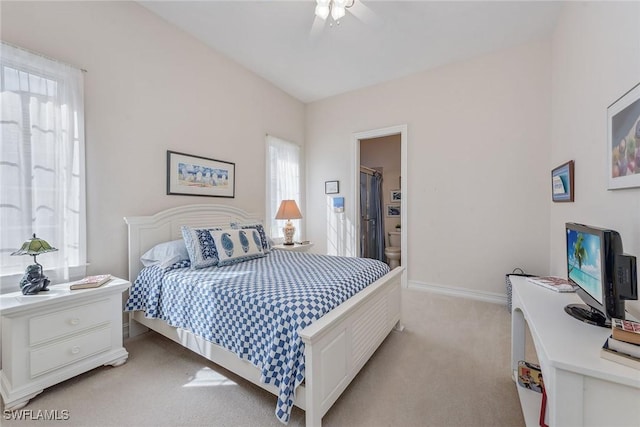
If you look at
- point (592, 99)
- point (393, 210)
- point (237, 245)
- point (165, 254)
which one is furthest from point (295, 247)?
point (592, 99)

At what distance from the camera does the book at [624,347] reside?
0.81m

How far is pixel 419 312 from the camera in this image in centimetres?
284

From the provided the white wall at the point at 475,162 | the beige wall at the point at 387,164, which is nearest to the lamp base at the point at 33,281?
the white wall at the point at 475,162

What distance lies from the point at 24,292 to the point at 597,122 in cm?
374

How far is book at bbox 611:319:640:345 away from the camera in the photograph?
2.69ft

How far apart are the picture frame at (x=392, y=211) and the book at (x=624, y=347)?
455 cm

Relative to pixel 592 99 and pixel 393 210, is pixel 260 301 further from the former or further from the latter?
pixel 393 210

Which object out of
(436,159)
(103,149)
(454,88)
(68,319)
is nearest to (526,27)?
(454,88)

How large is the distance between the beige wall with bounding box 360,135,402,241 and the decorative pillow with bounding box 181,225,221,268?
3.77m

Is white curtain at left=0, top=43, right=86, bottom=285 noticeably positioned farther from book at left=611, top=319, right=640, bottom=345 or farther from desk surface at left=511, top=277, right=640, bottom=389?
book at left=611, top=319, right=640, bottom=345

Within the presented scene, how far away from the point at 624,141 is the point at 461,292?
2.43m

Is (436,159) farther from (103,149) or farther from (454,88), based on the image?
(103,149)

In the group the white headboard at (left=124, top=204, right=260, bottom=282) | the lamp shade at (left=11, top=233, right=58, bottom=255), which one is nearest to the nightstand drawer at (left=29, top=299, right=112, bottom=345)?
the lamp shade at (left=11, top=233, right=58, bottom=255)

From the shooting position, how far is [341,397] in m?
1.58
